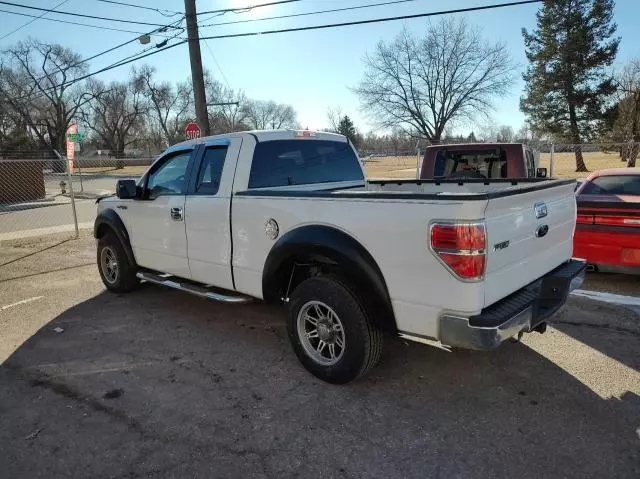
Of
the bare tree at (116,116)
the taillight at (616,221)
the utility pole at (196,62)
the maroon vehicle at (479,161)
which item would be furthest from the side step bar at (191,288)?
the bare tree at (116,116)

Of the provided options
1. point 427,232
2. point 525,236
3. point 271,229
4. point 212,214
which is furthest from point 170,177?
point 525,236

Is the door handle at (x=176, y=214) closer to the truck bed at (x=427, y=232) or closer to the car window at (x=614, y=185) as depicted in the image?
the truck bed at (x=427, y=232)

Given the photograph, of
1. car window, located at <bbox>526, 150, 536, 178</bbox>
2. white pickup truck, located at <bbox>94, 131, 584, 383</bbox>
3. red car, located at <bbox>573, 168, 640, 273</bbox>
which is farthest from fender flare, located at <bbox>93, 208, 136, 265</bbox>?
car window, located at <bbox>526, 150, 536, 178</bbox>

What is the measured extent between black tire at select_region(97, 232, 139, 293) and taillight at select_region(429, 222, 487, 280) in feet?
13.9

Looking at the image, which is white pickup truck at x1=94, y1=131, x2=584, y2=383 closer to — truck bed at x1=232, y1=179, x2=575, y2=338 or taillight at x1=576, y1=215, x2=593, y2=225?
truck bed at x1=232, y1=179, x2=575, y2=338

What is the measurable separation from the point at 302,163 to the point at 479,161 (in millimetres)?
4088

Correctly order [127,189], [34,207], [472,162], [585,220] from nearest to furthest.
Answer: [127,189], [585,220], [472,162], [34,207]

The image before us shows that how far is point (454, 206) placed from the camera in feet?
8.74

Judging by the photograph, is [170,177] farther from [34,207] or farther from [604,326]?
[34,207]

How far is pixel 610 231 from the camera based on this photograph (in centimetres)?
539

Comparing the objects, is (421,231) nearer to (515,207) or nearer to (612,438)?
(515,207)

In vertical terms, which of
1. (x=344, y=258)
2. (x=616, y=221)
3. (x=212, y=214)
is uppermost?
(x=212, y=214)

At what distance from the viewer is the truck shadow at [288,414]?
2.68 meters

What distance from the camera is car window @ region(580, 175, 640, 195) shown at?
596 centimetres
